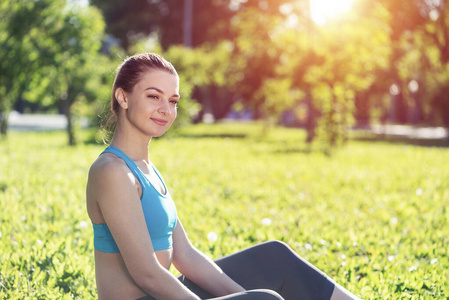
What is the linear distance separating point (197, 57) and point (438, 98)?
23635 millimetres

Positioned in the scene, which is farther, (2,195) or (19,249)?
(2,195)

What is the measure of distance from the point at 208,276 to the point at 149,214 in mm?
622

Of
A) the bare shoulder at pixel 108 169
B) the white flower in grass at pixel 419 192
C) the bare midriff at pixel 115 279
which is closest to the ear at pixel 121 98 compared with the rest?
the bare shoulder at pixel 108 169

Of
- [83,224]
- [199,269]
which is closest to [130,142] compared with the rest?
[199,269]

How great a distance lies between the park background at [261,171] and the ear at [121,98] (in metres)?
0.42

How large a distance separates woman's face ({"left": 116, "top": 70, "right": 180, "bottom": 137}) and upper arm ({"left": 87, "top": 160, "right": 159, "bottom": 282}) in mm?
256

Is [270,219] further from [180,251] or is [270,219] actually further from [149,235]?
[149,235]

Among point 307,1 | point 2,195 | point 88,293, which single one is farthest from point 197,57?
point 88,293

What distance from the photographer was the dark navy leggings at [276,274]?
2543 mm

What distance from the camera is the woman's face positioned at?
2.25 metres

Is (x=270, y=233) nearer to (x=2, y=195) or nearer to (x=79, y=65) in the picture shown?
(x=2, y=195)

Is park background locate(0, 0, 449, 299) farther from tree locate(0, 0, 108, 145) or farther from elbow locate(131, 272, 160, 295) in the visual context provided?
elbow locate(131, 272, 160, 295)

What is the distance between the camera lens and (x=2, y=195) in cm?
602

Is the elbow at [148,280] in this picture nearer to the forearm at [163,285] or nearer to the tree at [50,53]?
the forearm at [163,285]
